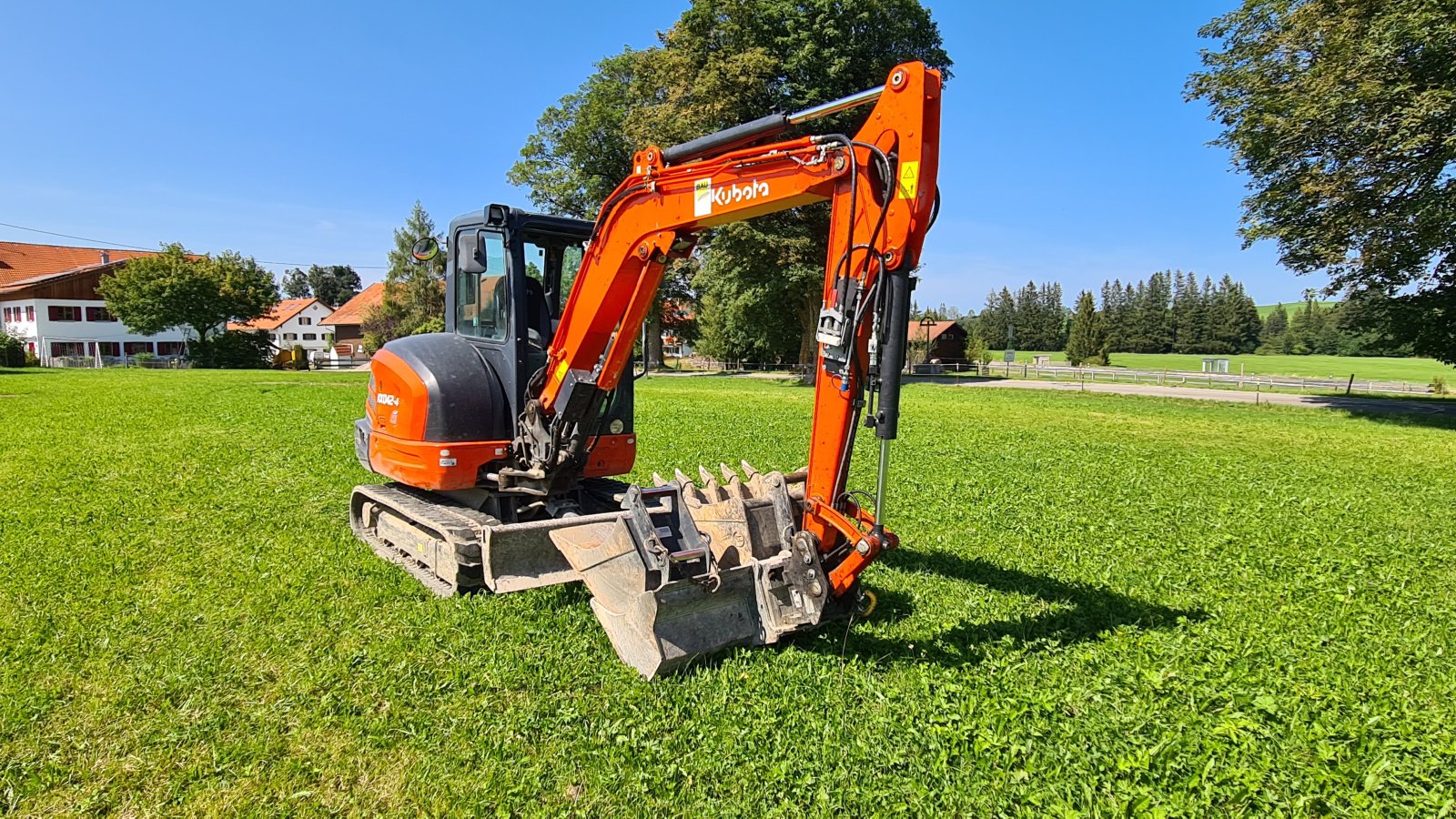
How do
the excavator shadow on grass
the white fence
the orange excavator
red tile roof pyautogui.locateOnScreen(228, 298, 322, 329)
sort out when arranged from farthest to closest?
red tile roof pyautogui.locateOnScreen(228, 298, 322, 329), the white fence, the excavator shadow on grass, the orange excavator

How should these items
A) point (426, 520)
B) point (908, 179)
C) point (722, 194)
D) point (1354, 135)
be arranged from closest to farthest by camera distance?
point (908, 179) < point (722, 194) < point (426, 520) < point (1354, 135)

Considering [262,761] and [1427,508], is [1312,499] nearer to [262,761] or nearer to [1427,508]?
[1427,508]

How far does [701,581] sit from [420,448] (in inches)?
117

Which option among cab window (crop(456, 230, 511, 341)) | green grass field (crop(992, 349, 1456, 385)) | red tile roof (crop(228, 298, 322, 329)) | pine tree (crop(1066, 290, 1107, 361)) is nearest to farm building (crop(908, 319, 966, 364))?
green grass field (crop(992, 349, 1456, 385))

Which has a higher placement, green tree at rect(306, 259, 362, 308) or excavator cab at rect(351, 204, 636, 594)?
green tree at rect(306, 259, 362, 308)

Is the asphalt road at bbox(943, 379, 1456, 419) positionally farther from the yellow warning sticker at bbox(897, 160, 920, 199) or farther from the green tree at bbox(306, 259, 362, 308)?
the green tree at bbox(306, 259, 362, 308)

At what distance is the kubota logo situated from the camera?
466 centimetres

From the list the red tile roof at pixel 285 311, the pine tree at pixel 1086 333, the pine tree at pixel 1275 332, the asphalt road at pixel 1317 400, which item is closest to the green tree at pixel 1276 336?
Answer: the pine tree at pixel 1275 332

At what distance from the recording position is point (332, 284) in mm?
117250

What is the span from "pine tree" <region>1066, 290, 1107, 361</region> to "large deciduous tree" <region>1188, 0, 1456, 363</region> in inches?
2046

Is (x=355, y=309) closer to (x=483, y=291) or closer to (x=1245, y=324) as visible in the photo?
(x=483, y=291)

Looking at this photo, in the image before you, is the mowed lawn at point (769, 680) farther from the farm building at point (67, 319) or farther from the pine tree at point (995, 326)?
the pine tree at point (995, 326)

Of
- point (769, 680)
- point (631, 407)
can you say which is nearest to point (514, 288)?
point (631, 407)

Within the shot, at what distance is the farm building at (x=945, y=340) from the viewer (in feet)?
204
